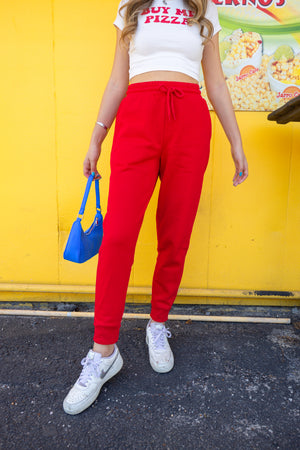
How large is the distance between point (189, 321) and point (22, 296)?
1.09 meters

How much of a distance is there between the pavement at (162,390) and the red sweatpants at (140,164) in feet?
1.01

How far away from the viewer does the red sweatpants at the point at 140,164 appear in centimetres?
160

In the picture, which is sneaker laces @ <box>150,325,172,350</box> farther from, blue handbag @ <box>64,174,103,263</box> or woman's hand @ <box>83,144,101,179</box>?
woman's hand @ <box>83,144,101,179</box>

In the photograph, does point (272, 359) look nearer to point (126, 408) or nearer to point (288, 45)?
point (126, 408)

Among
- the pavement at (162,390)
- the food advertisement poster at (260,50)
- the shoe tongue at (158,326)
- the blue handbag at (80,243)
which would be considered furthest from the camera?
the food advertisement poster at (260,50)

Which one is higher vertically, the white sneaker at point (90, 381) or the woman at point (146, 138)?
the woman at point (146, 138)

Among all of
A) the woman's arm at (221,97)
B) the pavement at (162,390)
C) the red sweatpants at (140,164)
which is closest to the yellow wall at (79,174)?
the pavement at (162,390)

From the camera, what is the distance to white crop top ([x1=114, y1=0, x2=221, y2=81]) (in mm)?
1602

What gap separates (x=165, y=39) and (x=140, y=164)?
20.8 inches

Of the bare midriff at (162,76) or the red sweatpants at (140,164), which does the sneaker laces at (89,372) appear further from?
the bare midriff at (162,76)

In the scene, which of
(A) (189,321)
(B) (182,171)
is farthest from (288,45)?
(A) (189,321)

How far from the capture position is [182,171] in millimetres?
1687

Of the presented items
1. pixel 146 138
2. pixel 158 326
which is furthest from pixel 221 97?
pixel 158 326

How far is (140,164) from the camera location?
163 cm
